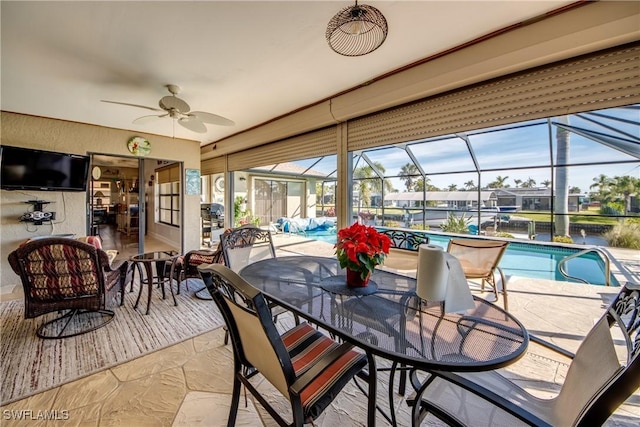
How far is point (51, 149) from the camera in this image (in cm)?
430

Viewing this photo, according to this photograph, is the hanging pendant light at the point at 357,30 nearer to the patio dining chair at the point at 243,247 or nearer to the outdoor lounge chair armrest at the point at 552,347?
the patio dining chair at the point at 243,247

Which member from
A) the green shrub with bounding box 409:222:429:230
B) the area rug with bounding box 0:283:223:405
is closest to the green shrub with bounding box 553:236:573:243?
the green shrub with bounding box 409:222:429:230

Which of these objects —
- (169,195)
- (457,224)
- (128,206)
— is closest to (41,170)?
(169,195)

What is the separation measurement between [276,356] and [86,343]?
2453mm

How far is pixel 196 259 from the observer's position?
340 cm

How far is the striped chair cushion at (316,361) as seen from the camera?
3.72 feet

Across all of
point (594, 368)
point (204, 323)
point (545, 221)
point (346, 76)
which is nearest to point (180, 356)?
point (204, 323)

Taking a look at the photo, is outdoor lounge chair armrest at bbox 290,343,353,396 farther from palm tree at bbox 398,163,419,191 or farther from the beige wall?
palm tree at bbox 398,163,419,191

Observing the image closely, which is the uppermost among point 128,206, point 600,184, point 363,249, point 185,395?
point 600,184

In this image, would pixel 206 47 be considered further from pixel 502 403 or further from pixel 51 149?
pixel 51 149

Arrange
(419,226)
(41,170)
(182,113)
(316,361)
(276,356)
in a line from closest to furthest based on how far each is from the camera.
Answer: (276,356), (316,361), (182,113), (41,170), (419,226)

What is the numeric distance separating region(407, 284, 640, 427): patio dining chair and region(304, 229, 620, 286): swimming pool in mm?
A: 4139

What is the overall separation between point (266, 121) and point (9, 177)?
3.81 meters

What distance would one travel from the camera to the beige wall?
400 centimetres
